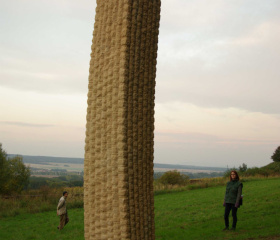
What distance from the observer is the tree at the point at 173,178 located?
105ft

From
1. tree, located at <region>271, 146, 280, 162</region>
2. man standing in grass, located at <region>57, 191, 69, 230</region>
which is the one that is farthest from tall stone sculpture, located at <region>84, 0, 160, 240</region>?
tree, located at <region>271, 146, 280, 162</region>

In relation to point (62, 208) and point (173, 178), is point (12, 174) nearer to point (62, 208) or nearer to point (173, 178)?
point (173, 178)

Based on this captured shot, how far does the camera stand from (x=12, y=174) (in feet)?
108

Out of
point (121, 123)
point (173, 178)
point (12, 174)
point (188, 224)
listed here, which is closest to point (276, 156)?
point (173, 178)

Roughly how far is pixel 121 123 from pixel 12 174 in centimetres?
3259

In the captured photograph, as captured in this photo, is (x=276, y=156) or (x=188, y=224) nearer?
(x=188, y=224)

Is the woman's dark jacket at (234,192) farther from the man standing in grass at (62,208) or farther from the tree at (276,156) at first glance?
the tree at (276,156)

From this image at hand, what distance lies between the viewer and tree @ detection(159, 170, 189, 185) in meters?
32.1

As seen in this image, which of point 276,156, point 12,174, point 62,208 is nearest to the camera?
point 62,208

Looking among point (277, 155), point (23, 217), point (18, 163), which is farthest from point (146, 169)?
point (277, 155)

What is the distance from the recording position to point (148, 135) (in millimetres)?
3125

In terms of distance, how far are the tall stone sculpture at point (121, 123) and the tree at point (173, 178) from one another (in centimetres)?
2945

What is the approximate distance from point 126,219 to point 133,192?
226 millimetres

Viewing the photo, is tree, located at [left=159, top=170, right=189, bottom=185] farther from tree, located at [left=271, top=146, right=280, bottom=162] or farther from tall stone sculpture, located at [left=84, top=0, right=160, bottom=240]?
tall stone sculpture, located at [left=84, top=0, right=160, bottom=240]
